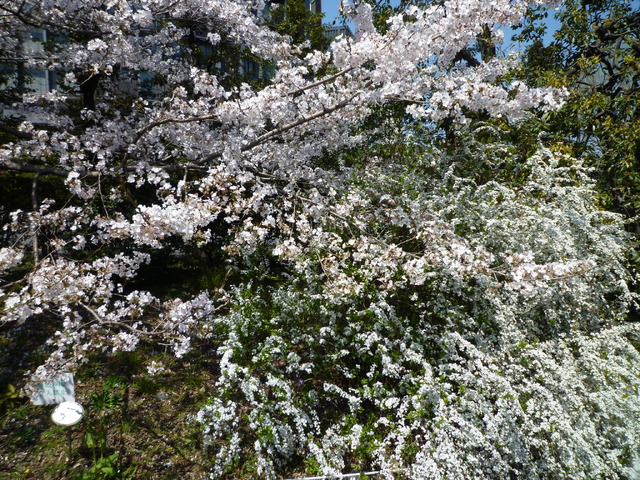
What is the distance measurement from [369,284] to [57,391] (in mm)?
2622

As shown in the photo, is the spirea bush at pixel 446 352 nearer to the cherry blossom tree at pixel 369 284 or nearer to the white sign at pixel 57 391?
the cherry blossom tree at pixel 369 284

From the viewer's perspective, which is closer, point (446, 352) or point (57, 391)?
point (57, 391)

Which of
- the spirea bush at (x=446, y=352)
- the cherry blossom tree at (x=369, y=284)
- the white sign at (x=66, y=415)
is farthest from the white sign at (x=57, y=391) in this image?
the spirea bush at (x=446, y=352)

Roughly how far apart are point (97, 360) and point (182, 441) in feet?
5.02

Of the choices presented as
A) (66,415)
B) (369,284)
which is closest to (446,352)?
(369,284)

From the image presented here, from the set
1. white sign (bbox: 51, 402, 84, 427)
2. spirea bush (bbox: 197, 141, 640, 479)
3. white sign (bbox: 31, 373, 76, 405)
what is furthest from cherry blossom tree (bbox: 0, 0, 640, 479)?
white sign (bbox: 51, 402, 84, 427)

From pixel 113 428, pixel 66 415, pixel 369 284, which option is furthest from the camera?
pixel 369 284

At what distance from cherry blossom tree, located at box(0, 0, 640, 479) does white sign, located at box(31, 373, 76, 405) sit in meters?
0.25

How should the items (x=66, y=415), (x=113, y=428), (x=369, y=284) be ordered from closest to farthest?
(x=66, y=415)
(x=113, y=428)
(x=369, y=284)

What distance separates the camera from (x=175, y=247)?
6238mm

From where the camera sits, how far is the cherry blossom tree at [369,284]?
270 centimetres

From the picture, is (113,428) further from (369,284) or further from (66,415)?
(369,284)

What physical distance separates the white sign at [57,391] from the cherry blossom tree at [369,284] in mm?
254

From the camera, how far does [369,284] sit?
368 cm
